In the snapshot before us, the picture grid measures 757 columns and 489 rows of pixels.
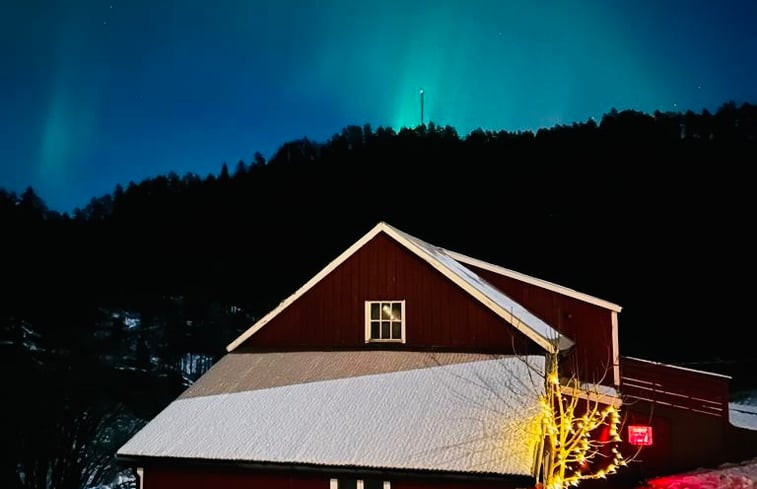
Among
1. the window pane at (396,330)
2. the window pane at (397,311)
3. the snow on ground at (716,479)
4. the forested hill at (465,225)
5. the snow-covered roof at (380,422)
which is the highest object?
the forested hill at (465,225)

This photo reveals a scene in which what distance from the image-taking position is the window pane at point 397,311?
14250 millimetres

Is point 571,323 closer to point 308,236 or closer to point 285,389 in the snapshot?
point 285,389

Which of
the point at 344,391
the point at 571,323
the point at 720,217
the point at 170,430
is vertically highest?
the point at 720,217

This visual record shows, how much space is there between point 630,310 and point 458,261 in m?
27.4

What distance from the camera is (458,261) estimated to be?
17812 millimetres

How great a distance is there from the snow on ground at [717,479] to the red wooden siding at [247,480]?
25.0 ft

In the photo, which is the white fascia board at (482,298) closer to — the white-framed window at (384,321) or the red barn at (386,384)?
the red barn at (386,384)

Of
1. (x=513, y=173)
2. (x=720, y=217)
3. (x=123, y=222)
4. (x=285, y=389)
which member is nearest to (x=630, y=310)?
(x=720, y=217)

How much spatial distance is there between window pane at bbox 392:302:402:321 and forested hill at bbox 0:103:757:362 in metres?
28.7

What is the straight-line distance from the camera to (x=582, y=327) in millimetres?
16047

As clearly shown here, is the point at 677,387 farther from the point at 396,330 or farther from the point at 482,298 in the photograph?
the point at 396,330

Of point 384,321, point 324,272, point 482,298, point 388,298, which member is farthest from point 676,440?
point 324,272

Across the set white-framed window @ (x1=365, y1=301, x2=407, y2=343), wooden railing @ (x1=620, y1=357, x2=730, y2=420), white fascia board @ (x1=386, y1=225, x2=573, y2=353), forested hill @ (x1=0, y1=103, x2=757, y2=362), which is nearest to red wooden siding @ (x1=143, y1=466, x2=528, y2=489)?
white fascia board @ (x1=386, y1=225, x2=573, y2=353)

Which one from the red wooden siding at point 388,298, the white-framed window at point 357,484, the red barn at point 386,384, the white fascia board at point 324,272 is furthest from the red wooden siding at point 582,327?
the white-framed window at point 357,484
